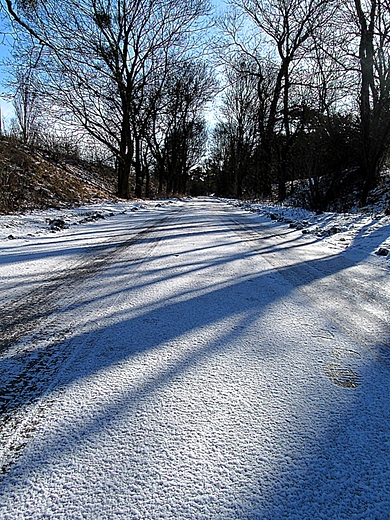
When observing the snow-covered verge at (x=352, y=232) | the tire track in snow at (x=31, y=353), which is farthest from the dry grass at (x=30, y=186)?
the snow-covered verge at (x=352, y=232)

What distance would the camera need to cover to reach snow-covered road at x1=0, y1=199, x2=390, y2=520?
2.43ft

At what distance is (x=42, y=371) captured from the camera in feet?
4.02

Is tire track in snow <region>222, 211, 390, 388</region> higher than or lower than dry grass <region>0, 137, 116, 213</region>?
lower

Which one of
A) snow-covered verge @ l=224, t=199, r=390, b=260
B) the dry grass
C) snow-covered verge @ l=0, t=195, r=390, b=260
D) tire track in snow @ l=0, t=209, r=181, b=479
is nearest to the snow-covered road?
tire track in snow @ l=0, t=209, r=181, b=479

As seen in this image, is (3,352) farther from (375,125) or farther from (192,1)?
(192,1)

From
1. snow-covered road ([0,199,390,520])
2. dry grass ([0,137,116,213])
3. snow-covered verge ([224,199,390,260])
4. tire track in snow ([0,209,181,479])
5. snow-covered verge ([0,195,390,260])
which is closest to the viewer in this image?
snow-covered road ([0,199,390,520])

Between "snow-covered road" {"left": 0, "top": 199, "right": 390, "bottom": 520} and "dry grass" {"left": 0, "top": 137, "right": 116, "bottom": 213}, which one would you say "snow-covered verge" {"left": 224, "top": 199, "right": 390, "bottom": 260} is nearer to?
"snow-covered road" {"left": 0, "top": 199, "right": 390, "bottom": 520}

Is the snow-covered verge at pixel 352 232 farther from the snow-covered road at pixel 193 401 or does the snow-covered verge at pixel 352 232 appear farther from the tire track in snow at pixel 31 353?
the tire track in snow at pixel 31 353

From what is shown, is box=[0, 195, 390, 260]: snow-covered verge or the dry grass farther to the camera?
the dry grass

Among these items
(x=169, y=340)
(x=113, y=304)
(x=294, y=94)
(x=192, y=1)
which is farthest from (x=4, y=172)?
(x=294, y=94)

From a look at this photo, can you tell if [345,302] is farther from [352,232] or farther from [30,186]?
[30,186]

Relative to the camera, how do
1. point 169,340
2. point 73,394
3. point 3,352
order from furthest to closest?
point 169,340 → point 3,352 → point 73,394

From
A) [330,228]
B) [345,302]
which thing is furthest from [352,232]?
[345,302]

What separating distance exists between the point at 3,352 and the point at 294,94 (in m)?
16.4
